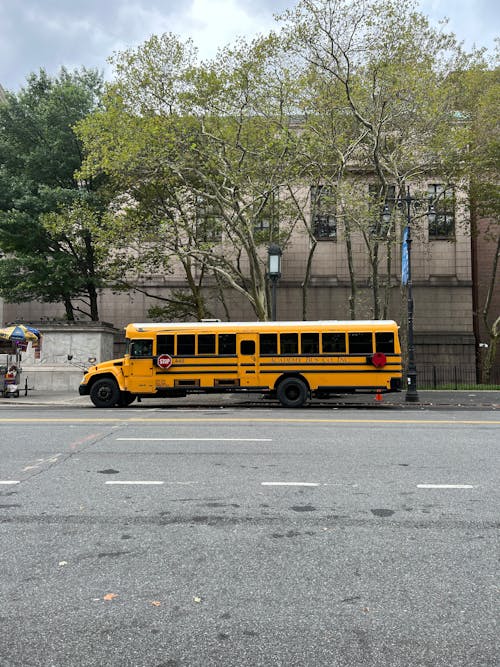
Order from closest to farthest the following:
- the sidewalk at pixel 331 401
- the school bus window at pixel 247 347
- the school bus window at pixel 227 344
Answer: the school bus window at pixel 247 347, the school bus window at pixel 227 344, the sidewalk at pixel 331 401

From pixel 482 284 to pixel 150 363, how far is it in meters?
23.8

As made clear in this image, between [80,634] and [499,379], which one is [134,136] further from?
[499,379]

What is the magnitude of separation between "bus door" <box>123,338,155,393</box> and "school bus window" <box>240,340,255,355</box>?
10.5 ft

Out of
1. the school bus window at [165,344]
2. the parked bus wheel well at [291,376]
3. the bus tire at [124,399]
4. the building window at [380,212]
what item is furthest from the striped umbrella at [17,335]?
the building window at [380,212]

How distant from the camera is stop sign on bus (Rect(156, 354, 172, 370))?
58.1 ft

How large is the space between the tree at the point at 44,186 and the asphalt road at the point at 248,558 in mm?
18786

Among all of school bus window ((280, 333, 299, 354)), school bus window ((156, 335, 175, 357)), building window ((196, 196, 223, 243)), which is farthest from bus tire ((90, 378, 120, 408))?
building window ((196, 196, 223, 243))

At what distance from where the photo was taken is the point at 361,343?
17.2 m

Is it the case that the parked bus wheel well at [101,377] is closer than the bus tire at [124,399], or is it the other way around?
the parked bus wheel well at [101,377]

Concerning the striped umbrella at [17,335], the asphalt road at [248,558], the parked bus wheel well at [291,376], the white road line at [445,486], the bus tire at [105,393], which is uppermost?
the striped umbrella at [17,335]

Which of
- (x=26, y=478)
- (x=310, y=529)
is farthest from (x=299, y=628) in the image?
(x=26, y=478)

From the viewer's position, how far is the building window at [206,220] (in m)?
24.6

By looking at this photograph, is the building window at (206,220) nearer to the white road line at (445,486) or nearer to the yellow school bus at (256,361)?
the yellow school bus at (256,361)

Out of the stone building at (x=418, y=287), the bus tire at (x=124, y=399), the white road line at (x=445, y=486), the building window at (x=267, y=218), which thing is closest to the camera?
the white road line at (x=445, y=486)
